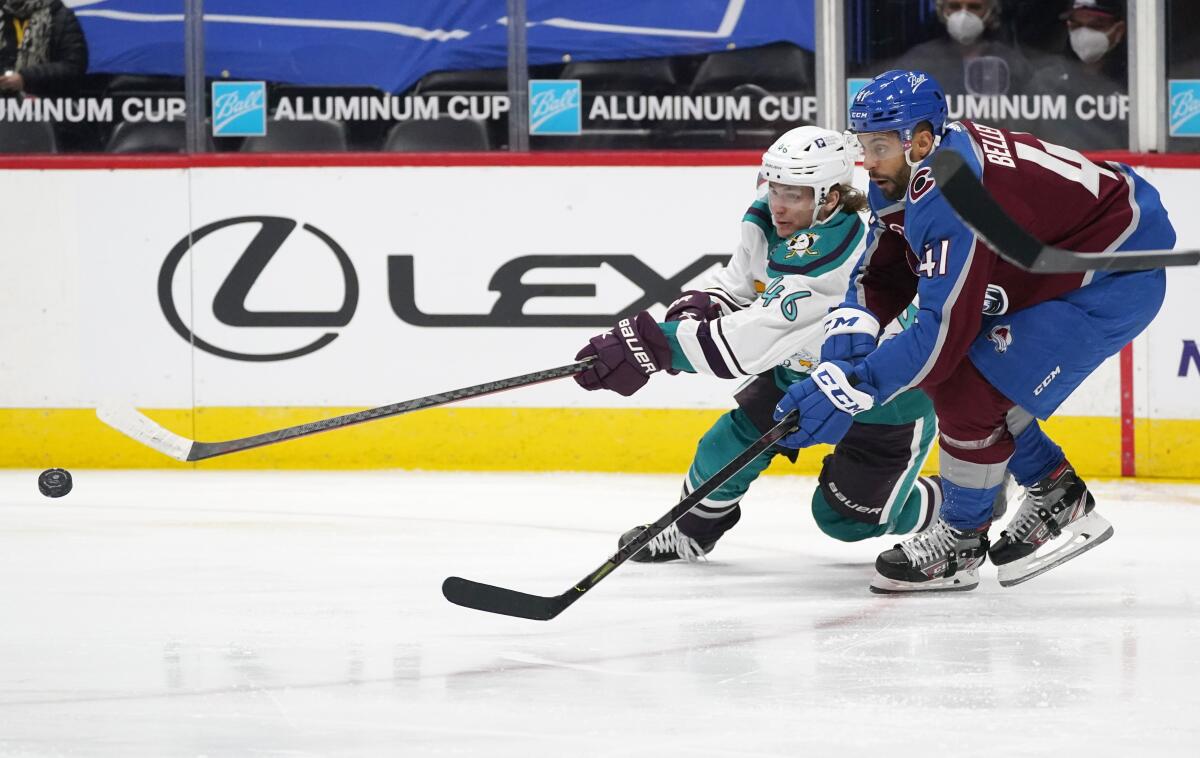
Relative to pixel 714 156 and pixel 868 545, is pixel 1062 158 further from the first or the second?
pixel 714 156

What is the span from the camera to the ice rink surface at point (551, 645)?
207 cm

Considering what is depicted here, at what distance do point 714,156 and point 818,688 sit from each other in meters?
2.83

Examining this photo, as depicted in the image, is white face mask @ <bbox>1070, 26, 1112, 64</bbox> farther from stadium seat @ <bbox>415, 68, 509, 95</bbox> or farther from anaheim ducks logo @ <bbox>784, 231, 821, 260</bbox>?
anaheim ducks logo @ <bbox>784, 231, 821, 260</bbox>

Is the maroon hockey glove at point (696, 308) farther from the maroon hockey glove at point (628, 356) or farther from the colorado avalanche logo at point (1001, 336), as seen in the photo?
the colorado avalanche logo at point (1001, 336)

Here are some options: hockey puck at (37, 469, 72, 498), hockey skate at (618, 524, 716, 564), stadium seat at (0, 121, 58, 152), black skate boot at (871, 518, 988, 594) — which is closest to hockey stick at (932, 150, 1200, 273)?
black skate boot at (871, 518, 988, 594)

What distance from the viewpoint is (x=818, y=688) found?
2.31 meters

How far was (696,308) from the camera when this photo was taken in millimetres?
3312

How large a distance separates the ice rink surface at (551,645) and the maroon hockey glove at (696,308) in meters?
0.52

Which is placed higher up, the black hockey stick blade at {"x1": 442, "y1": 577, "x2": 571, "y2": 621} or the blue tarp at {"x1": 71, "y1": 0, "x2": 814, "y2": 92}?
the blue tarp at {"x1": 71, "y1": 0, "x2": 814, "y2": 92}

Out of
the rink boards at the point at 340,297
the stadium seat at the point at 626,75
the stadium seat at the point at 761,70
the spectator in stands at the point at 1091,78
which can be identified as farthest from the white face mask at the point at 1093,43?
the stadium seat at the point at 626,75

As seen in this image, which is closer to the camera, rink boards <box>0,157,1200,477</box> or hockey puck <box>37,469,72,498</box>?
hockey puck <box>37,469,72,498</box>

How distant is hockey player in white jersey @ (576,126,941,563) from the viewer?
122 inches

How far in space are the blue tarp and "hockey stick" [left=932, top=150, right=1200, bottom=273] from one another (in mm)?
2585

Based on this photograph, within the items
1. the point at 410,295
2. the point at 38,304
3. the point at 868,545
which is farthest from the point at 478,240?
the point at 868,545
